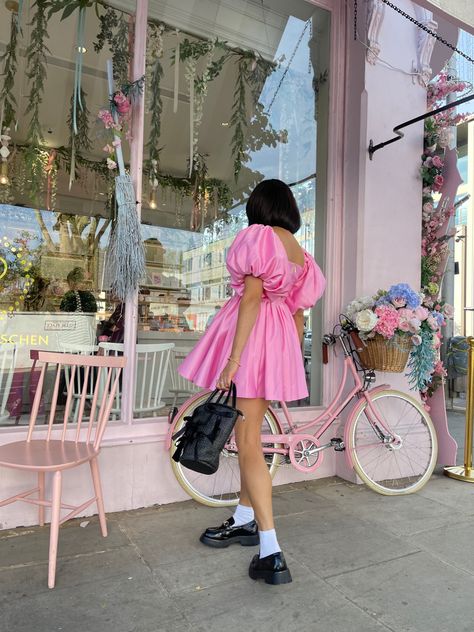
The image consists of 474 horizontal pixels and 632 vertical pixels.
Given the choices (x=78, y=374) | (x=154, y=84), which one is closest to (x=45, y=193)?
(x=154, y=84)

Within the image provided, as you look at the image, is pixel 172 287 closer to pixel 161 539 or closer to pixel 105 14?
pixel 105 14

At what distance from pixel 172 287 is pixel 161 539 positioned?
4.58 meters

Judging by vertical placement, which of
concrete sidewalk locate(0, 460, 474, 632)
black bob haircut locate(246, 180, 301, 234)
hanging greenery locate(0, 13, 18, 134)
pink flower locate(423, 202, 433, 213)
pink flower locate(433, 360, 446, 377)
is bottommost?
concrete sidewalk locate(0, 460, 474, 632)

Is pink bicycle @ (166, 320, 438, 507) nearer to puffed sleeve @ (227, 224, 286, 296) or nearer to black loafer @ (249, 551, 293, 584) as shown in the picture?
black loafer @ (249, 551, 293, 584)

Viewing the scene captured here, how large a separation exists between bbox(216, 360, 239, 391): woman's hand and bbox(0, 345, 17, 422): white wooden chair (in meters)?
1.57

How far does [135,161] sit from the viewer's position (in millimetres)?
3016

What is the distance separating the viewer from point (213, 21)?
389cm

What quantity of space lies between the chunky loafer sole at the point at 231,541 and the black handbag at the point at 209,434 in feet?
1.67

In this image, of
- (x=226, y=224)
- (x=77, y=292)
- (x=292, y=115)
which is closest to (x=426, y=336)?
(x=292, y=115)

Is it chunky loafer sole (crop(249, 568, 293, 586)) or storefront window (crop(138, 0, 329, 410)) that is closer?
chunky loafer sole (crop(249, 568, 293, 586))

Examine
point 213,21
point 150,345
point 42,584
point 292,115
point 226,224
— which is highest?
point 213,21

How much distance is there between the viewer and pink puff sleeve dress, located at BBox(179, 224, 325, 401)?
81.3 inches

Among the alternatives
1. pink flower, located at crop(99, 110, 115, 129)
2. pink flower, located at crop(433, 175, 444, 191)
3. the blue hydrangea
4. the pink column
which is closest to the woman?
the pink column

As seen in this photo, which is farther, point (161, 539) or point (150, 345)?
point (150, 345)
